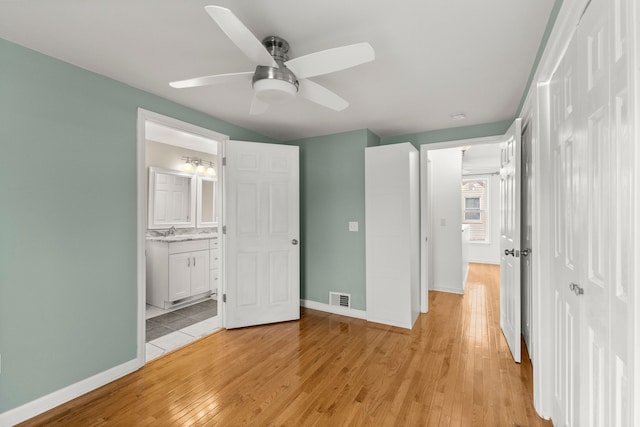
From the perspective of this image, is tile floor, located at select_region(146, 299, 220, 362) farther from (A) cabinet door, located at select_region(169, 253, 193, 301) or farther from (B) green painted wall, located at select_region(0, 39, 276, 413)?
(B) green painted wall, located at select_region(0, 39, 276, 413)

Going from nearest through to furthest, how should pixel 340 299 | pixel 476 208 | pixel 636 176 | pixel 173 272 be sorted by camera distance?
pixel 636 176, pixel 340 299, pixel 173 272, pixel 476 208

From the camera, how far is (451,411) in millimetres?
1790

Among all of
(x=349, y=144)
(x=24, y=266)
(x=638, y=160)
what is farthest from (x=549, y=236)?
(x=24, y=266)

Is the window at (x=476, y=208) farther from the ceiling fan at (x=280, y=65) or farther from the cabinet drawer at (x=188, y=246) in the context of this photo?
the ceiling fan at (x=280, y=65)

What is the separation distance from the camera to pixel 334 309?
3629 mm

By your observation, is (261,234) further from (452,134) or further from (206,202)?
(452,134)

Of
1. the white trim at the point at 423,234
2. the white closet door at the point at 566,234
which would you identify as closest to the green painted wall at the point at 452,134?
the white trim at the point at 423,234

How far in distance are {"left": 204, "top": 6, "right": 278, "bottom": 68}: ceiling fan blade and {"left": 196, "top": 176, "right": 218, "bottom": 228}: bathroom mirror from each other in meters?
3.60

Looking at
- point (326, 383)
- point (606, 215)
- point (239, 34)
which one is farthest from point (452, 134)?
point (326, 383)

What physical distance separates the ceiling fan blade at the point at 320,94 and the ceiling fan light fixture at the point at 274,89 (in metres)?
0.13

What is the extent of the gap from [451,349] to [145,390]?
2609 mm

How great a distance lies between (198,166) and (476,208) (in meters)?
6.61

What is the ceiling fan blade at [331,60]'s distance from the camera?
128cm

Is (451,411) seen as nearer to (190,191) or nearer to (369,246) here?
(369,246)
